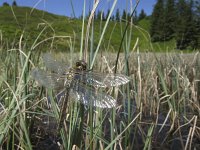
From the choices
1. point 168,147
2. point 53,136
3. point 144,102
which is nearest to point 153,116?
point 144,102

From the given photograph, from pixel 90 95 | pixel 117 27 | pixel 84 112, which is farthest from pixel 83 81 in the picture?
pixel 117 27

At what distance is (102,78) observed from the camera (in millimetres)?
1263

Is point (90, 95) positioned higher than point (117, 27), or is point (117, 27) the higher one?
point (117, 27)

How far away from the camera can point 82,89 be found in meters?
1.27

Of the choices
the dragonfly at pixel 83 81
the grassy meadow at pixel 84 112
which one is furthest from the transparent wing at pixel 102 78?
the grassy meadow at pixel 84 112

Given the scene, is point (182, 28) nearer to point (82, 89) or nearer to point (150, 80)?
point (150, 80)

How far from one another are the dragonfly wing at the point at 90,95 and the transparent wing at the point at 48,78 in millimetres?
54

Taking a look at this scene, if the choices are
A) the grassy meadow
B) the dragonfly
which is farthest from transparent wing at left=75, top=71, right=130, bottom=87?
the grassy meadow

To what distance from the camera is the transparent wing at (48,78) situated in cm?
129

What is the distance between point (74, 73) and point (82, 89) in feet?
0.24

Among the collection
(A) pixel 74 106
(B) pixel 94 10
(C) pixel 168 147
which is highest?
(B) pixel 94 10

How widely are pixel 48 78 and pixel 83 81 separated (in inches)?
5.3

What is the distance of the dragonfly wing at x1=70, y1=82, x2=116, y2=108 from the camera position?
1258 millimetres

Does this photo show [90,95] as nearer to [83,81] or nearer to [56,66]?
[83,81]
